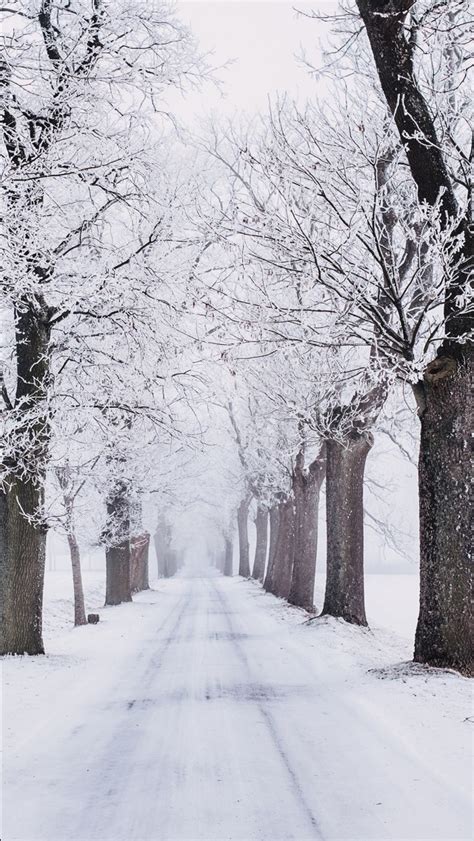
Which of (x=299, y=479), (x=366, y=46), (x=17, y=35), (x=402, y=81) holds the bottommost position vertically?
(x=299, y=479)

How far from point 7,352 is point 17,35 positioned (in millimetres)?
5175

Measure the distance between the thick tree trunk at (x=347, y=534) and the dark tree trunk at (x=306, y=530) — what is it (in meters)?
4.43

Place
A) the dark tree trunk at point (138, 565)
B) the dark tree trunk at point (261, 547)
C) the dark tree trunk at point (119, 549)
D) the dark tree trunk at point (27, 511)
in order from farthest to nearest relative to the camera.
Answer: the dark tree trunk at point (261, 547)
the dark tree trunk at point (138, 565)
the dark tree trunk at point (119, 549)
the dark tree trunk at point (27, 511)

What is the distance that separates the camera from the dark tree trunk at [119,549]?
22.0 meters

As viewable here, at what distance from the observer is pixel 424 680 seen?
23.3 feet

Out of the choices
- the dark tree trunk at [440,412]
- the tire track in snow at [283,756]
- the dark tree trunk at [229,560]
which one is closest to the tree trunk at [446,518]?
the dark tree trunk at [440,412]

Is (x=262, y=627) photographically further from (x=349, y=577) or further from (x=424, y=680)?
(x=424, y=680)

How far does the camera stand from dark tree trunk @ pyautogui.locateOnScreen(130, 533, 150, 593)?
29.4 m

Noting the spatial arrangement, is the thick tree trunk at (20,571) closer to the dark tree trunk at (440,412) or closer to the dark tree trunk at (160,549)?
the dark tree trunk at (440,412)

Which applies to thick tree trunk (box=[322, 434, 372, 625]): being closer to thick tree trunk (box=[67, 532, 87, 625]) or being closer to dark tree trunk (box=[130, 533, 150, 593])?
thick tree trunk (box=[67, 532, 87, 625])

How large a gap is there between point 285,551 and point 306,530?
6.00m

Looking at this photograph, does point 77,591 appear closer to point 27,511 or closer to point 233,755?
point 27,511

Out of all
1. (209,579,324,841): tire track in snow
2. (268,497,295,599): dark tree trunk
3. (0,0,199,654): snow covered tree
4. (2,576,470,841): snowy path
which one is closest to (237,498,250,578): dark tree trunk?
(268,497,295,599): dark tree trunk

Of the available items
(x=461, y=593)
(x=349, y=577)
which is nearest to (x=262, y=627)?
(x=349, y=577)
